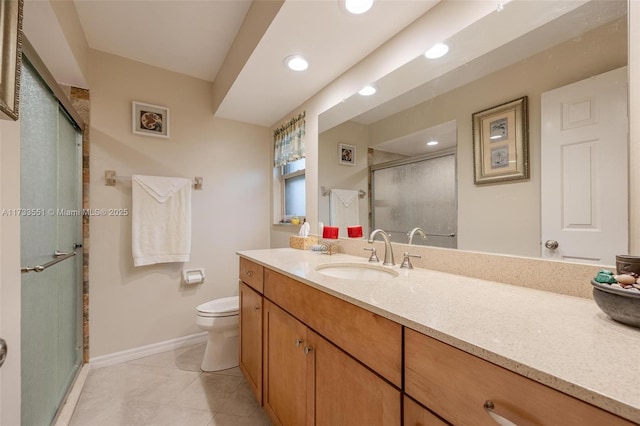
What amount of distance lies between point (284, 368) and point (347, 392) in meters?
0.47

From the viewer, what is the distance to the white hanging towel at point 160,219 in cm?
212

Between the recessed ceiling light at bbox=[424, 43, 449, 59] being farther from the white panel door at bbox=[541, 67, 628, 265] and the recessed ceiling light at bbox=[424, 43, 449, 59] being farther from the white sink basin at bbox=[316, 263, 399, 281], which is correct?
the white sink basin at bbox=[316, 263, 399, 281]

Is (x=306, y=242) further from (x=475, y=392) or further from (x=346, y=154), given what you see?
(x=475, y=392)

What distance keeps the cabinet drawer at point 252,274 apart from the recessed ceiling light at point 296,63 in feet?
4.23

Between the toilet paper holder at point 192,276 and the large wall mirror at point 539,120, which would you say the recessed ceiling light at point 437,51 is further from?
the toilet paper holder at point 192,276

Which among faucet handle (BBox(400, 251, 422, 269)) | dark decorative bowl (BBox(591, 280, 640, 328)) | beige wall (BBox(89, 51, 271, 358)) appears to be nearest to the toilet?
beige wall (BBox(89, 51, 271, 358))

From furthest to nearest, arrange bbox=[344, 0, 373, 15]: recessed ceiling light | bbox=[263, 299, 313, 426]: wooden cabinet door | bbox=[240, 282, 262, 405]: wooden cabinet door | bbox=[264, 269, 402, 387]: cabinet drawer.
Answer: bbox=[240, 282, 262, 405]: wooden cabinet door
bbox=[344, 0, 373, 15]: recessed ceiling light
bbox=[263, 299, 313, 426]: wooden cabinet door
bbox=[264, 269, 402, 387]: cabinet drawer

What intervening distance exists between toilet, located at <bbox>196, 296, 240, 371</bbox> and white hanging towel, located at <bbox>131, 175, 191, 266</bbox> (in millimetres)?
578

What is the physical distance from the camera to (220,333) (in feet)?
6.53

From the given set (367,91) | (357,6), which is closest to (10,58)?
(357,6)

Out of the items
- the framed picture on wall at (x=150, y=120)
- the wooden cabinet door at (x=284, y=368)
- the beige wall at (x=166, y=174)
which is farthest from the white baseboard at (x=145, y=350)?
the framed picture on wall at (x=150, y=120)

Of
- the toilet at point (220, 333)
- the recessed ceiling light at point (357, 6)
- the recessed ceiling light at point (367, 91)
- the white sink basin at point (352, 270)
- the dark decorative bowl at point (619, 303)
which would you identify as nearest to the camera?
the dark decorative bowl at point (619, 303)

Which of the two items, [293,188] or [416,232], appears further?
[293,188]

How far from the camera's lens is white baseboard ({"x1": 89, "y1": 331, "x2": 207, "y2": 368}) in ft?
6.68
